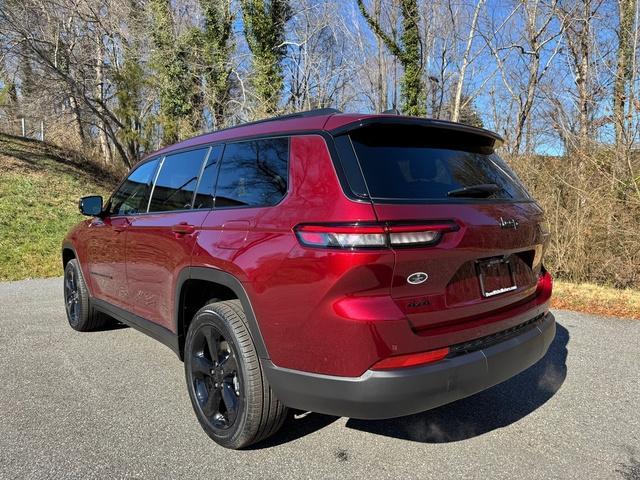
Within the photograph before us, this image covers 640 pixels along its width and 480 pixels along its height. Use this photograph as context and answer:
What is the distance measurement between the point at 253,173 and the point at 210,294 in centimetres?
90

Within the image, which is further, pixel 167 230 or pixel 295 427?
pixel 167 230

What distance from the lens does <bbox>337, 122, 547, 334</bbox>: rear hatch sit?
7.47 feet

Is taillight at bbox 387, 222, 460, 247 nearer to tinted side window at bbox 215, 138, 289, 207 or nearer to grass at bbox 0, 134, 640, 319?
tinted side window at bbox 215, 138, 289, 207

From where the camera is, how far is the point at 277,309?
2.44 m

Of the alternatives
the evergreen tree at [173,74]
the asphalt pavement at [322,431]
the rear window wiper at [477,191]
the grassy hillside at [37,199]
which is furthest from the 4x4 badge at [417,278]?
the evergreen tree at [173,74]

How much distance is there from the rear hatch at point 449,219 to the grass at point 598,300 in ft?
12.2

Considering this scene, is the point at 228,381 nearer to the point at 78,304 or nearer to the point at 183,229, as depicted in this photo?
the point at 183,229

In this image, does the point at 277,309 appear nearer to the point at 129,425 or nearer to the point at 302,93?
the point at 129,425

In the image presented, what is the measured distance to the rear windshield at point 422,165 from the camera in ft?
7.90

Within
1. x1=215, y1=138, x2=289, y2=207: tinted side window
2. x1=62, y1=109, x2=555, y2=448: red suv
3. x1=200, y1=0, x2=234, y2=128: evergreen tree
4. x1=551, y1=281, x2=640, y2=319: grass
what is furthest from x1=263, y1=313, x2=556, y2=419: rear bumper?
x1=200, y1=0, x2=234, y2=128: evergreen tree

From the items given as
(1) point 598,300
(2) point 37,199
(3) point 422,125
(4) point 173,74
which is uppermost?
(4) point 173,74

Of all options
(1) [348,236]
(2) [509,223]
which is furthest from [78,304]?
(2) [509,223]

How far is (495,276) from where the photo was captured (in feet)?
8.72

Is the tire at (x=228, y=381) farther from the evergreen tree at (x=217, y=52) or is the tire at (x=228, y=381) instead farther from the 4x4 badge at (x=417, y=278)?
the evergreen tree at (x=217, y=52)
